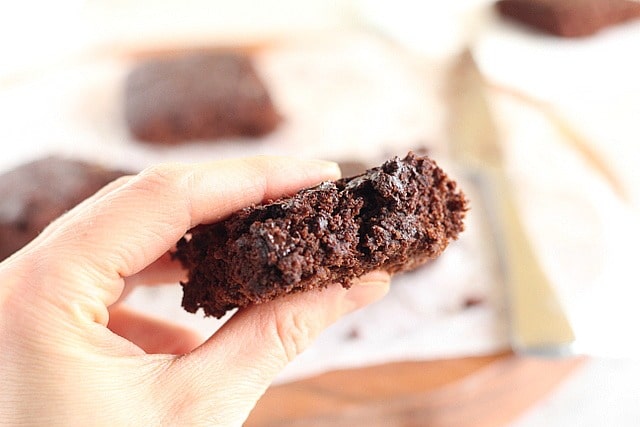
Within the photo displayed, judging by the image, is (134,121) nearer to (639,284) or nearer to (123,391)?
(123,391)

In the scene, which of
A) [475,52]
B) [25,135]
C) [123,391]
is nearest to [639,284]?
[475,52]

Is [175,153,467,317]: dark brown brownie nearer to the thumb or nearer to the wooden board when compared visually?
the thumb

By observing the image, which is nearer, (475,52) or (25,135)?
(25,135)

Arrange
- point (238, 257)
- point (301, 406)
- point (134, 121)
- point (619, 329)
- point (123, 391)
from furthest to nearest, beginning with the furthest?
point (134, 121) → point (619, 329) → point (301, 406) → point (238, 257) → point (123, 391)

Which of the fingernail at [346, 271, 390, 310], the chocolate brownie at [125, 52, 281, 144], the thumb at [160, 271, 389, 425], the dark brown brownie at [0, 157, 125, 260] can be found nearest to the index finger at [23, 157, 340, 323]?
the thumb at [160, 271, 389, 425]

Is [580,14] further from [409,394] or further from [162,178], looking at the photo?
[162,178]

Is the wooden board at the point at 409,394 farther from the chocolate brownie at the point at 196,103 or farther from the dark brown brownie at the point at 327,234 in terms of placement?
the chocolate brownie at the point at 196,103

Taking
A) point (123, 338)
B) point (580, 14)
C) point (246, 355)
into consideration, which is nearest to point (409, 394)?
point (246, 355)
